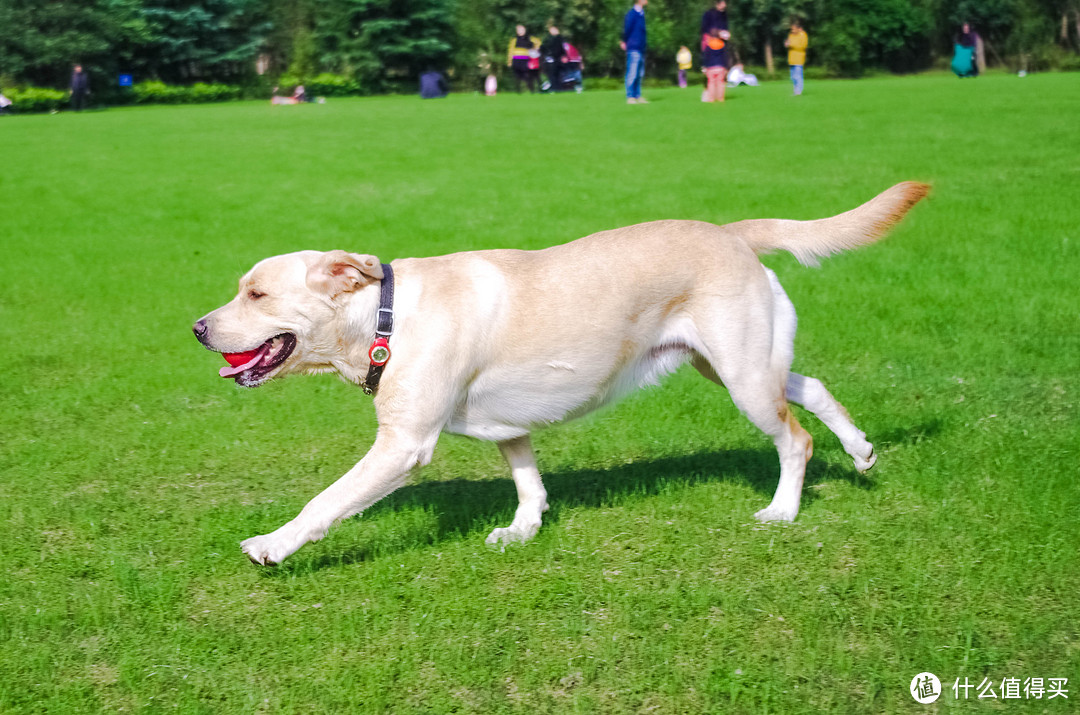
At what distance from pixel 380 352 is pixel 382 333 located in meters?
0.09

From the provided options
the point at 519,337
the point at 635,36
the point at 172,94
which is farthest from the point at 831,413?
the point at 172,94

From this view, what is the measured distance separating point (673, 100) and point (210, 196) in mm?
18810

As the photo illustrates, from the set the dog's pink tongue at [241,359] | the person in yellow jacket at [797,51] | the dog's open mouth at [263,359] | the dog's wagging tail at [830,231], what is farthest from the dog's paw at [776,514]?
the person in yellow jacket at [797,51]

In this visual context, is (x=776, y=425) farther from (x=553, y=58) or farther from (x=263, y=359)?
(x=553, y=58)

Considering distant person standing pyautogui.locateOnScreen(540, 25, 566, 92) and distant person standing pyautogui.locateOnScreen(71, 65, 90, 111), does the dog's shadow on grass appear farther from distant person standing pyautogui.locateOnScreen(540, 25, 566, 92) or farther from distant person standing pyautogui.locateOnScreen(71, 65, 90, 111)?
distant person standing pyautogui.locateOnScreen(71, 65, 90, 111)

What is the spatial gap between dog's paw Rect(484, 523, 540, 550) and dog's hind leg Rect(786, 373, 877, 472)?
1.57 meters

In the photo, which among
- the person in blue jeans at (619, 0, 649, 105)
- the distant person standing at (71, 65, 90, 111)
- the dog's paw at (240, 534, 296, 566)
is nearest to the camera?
the dog's paw at (240, 534, 296, 566)

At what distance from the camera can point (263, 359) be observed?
16.7ft

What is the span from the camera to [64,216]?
54.5ft

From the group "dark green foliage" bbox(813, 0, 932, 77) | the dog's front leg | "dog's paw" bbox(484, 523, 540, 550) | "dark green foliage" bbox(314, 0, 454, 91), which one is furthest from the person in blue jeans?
"dark green foliage" bbox(813, 0, 932, 77)

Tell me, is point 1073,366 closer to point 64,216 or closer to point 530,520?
point 530,520

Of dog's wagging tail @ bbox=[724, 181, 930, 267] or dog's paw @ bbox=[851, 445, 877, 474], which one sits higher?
dog's wagging tail @ bbox=[724, 181, 930, 267]

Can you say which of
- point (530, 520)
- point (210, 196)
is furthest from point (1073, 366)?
point (210, 196)

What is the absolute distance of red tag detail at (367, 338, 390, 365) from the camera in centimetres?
493
